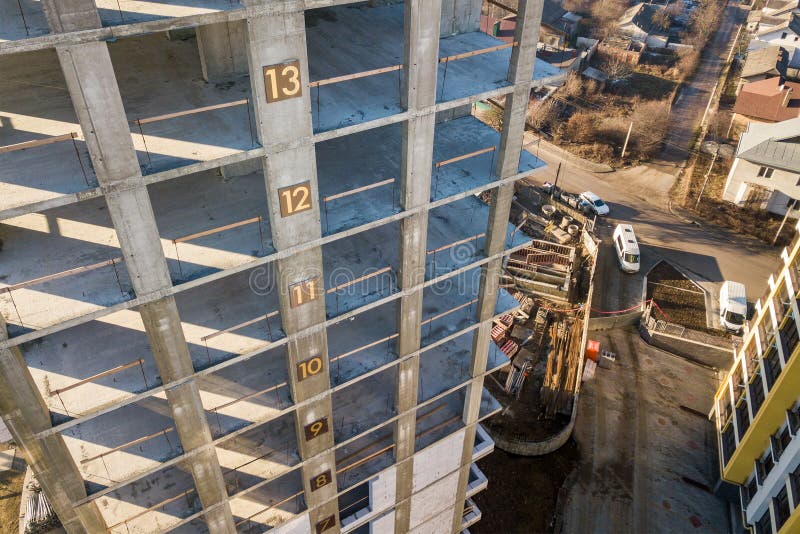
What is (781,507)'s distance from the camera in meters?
31.6

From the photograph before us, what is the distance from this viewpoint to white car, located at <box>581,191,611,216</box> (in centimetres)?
6316

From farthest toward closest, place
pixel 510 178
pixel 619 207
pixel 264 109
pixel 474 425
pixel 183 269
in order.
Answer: pixel 619 207 → pixel 474 425 → pixel 510 178 → pixel 183 269 → pixel 264 109

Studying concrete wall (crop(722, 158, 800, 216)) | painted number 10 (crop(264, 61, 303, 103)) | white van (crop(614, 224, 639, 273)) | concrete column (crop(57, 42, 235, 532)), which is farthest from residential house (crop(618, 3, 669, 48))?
concrete column (crop(57, 42, 235, 532))

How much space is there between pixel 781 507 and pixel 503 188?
25.8 metres

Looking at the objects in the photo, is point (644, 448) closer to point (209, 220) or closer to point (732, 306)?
point (732, 306)

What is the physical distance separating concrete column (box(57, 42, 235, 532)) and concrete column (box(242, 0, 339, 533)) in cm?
307

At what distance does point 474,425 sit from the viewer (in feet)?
91.6

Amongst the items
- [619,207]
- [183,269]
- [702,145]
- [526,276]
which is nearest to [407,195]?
[183,269]

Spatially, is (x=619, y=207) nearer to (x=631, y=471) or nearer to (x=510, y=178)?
(x=631, y=471)

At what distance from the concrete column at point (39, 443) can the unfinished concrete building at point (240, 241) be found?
0.24 ft

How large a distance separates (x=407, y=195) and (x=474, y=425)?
14.2 meters

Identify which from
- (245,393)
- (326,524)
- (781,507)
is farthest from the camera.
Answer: (781,507)

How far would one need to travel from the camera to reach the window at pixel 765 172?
61419mm

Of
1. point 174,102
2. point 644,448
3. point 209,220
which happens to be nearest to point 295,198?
point 209,220
